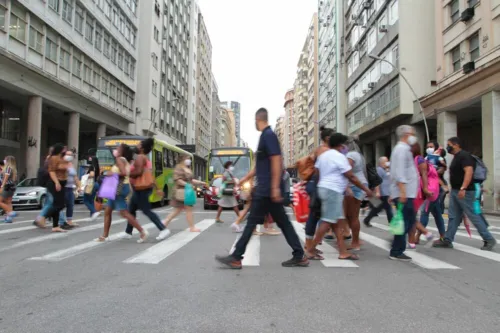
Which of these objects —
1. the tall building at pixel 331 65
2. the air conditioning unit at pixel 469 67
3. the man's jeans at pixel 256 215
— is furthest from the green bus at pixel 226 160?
the tall building at pixel 331 65

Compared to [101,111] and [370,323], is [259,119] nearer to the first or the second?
[370,323]

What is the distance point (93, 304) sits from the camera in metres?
3.55

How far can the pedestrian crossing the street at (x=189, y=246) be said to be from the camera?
548 centimetres

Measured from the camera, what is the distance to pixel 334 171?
5305 millimetres

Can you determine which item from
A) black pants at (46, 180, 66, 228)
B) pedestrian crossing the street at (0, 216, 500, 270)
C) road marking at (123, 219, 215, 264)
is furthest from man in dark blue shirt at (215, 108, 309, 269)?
black pants at (46, 180, 66, 228)

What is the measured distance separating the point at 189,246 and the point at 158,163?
1253cm

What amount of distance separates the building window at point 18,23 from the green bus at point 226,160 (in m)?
11.6

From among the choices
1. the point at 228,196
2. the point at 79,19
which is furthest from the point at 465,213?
the point at 79,19

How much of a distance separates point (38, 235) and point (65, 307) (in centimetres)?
521

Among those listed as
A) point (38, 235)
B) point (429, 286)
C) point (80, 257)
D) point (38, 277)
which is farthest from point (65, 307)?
point (38, 235)

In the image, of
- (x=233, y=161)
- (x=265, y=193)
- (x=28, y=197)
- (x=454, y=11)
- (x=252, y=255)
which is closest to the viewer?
(x=265, y=193)

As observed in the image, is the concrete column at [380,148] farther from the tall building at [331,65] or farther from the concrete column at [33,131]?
the concrete column at [33,131]

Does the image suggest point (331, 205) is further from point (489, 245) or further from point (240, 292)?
point (489, 245)

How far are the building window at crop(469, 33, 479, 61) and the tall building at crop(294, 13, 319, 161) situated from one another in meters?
44.8
